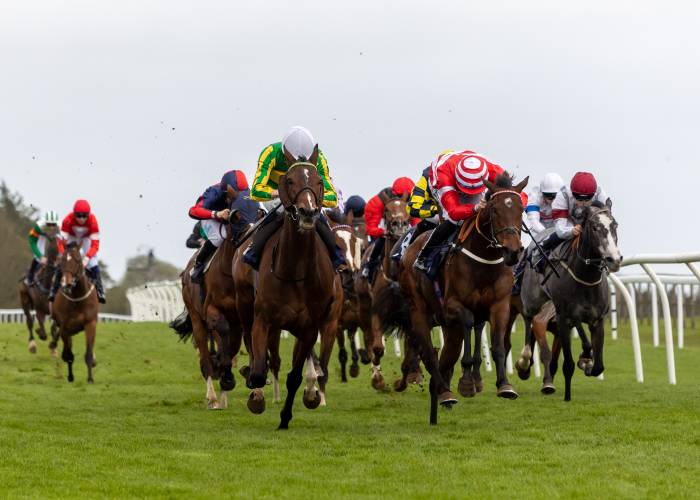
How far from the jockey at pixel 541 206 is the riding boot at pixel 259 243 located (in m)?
4.19

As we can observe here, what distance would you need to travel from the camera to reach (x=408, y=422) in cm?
1004

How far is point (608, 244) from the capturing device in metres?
10.6

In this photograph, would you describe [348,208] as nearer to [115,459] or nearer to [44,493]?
[115,459]

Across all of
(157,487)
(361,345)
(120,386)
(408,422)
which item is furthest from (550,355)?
(361,345)

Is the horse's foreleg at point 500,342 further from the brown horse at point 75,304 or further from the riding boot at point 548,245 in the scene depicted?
the brown horse at point 75,304

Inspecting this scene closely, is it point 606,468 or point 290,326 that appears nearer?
point 606,468

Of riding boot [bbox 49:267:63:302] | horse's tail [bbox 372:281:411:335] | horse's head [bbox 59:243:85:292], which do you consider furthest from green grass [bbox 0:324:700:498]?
riding boot [bbox 49:267:63:302]

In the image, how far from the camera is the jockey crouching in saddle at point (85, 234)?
17.4 m

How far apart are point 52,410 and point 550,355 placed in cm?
460

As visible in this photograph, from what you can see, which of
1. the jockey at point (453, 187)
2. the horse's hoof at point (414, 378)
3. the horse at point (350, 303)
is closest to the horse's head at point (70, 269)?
the horse at point (350, 303)

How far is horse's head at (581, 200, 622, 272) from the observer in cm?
1053

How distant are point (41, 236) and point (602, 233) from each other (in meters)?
12.9

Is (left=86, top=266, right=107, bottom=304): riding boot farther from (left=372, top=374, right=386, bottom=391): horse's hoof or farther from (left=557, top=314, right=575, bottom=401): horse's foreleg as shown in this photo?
(left=557, top=314, right=575, bottom=401): horse's foreleg

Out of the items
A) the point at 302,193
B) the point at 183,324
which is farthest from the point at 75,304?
the point at 302,193
